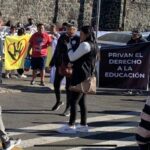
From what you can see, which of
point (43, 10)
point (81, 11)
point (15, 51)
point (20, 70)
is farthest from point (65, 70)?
point (81, 11)

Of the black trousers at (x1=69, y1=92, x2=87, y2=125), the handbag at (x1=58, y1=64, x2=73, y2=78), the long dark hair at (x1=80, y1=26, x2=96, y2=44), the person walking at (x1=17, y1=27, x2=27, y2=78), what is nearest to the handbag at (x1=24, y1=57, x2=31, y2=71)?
the person walking at (x1=17, y1=27, x2=27, y2=78)

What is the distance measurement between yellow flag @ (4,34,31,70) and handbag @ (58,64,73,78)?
253 inches

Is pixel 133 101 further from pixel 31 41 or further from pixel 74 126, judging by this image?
pixel 74 126

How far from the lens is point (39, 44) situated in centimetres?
1688

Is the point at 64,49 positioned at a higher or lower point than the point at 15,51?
higher

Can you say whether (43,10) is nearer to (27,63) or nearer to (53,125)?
(27,63)

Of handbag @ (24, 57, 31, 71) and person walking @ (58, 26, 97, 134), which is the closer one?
person walking @ (58, 26, 97, 134)

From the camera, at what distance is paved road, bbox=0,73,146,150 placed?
9.59m

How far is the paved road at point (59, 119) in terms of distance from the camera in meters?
9.59

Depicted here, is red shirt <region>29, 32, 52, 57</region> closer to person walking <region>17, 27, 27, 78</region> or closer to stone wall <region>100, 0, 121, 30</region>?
person walking <region>17, 27, 27, 78</region>

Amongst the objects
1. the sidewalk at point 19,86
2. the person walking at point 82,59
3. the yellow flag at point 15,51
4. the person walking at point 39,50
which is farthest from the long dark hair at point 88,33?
the yellow flag at point 15,51

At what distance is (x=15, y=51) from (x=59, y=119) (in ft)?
22.8

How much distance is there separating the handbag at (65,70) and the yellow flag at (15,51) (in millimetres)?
6428

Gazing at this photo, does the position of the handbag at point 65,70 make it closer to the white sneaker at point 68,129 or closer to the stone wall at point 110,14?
the white sneaker at point 68,129
